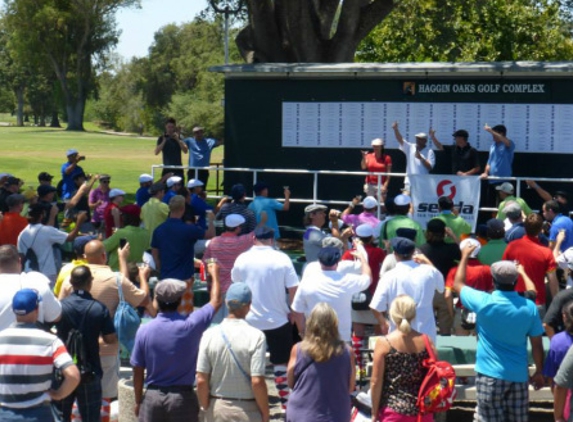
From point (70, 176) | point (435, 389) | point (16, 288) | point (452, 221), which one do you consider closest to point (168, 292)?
point (16, 288)

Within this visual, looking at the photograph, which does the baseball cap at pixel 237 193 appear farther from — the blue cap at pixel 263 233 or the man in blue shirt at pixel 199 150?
the man in blue shirt at pixel 199 150

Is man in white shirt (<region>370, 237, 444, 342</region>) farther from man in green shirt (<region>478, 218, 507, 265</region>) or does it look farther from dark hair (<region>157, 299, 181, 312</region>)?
dark hair (<region>157, 299, 181, 312</region>)

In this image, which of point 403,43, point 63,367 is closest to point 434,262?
point 63,367

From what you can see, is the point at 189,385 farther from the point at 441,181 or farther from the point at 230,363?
the point at 441,181

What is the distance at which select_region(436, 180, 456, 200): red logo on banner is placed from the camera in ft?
57.3

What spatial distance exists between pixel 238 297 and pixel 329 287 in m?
1.71

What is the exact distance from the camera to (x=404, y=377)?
7.41 metres

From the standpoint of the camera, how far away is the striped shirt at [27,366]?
272 inches

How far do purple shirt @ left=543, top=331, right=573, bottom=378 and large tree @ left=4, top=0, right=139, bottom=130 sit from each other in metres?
76.7

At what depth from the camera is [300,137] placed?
20.6 m

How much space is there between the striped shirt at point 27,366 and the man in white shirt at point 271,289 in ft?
9.21

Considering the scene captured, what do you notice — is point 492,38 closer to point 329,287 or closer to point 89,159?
point 89,159

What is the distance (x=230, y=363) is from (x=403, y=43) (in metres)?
35.4

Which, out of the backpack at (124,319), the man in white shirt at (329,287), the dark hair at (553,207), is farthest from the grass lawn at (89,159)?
the man in white shirt at (329,287)
